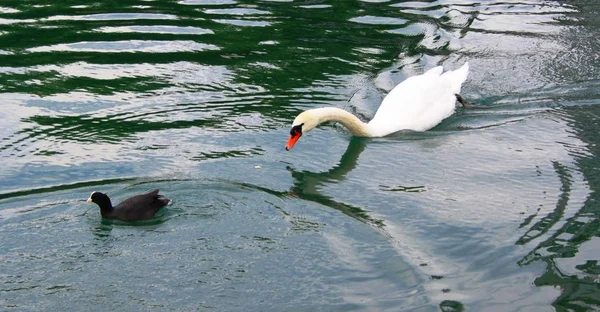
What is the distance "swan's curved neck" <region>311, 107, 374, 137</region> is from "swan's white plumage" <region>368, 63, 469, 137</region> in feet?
0.29

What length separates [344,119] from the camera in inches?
382

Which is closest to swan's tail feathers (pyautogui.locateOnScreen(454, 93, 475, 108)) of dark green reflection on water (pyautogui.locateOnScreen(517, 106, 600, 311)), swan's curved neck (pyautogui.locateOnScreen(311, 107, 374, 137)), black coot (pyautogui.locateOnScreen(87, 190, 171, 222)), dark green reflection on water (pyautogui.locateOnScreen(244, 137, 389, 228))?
swan's curved neck (pyautogui.locateOnScreen(311, 107, 374, 137))

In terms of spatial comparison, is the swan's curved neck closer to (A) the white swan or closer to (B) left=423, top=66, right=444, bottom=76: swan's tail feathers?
(A) the white swan

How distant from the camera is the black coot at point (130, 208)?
7.46 m

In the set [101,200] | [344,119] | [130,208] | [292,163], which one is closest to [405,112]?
[344,119]

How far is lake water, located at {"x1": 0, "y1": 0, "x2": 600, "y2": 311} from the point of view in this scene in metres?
6.59

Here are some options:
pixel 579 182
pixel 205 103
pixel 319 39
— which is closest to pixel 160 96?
pixel 205 103

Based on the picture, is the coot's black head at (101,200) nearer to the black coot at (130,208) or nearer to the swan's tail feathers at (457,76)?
the black coot at (130,208)

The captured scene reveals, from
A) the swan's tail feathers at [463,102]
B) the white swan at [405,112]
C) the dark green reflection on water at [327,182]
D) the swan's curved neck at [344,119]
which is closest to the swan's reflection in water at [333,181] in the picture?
the dark green reflection on water at [327,182]

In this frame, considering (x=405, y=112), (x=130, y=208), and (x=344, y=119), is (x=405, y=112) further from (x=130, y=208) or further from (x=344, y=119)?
(x=130, y=208)

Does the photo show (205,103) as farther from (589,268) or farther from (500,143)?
(589,268)

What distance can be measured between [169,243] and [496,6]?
9.26 metres

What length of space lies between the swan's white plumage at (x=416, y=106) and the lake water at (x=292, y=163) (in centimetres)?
14

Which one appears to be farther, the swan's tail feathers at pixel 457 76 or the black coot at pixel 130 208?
the swan's tail feathers at pixel 457 76
